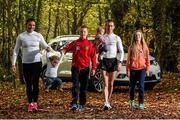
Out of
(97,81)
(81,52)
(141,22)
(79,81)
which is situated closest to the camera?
(81,52)

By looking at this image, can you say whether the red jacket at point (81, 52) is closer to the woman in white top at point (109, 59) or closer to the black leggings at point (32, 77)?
the woman in white top at point (109, 59)

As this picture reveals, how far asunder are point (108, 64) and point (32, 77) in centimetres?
177

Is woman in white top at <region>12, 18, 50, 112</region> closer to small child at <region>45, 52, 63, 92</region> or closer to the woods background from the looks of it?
small child at <region>45, 52, 63, 92</region>

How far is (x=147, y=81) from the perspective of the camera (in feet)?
58.7

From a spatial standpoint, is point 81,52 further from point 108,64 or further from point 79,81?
point 108,64

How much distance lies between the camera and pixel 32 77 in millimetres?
11719

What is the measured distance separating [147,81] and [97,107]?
5.60 m

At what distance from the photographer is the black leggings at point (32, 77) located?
11.7 meters


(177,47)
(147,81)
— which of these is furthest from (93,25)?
(147,81)

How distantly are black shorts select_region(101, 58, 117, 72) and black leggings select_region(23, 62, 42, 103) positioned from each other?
1486 mm

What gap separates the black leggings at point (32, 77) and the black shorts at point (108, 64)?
4.87ft

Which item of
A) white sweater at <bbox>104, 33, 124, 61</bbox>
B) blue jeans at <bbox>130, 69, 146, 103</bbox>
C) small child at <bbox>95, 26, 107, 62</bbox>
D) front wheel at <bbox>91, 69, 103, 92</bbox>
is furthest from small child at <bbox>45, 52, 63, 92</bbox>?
blue jeans at <bbox>130, 69, 146, 103</bbox>

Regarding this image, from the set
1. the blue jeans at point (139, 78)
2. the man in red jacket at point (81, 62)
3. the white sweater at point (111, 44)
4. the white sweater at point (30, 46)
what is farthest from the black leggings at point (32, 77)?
the blue jeans at point (139, 78)

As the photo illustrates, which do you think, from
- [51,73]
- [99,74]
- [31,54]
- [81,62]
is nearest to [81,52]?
[81,62]
